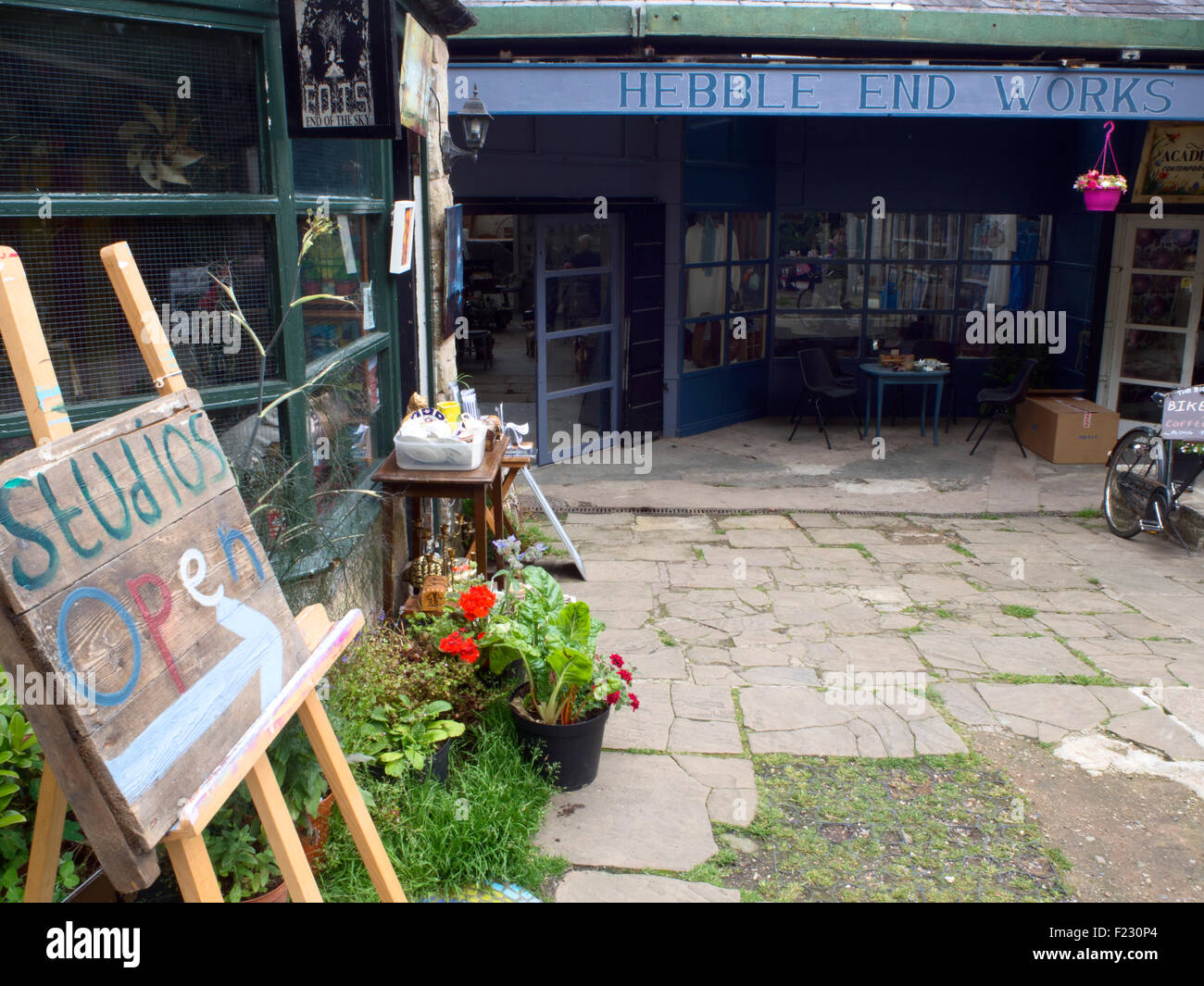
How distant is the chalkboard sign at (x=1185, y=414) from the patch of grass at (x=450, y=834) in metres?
5.51

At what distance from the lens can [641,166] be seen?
32.9 feet

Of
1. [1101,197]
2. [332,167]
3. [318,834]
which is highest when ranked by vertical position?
[1101,197]

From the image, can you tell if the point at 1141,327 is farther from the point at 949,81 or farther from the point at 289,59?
the point at 289,59

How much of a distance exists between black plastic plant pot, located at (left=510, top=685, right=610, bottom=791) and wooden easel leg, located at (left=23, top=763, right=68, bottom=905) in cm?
204

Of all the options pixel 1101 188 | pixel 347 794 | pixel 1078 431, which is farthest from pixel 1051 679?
pixel 1078 431

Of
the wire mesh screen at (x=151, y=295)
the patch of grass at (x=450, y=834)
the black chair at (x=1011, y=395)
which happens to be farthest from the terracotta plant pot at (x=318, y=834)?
the black chair at (x=1011, y=395)

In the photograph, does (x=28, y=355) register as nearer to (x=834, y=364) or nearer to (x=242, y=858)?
(x=242, y=858)

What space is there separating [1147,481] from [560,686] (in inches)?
217

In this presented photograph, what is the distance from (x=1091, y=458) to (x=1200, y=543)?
2.71m

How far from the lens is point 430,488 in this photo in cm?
497

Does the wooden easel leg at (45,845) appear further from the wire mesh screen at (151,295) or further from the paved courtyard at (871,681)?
the paved courtyard at (871,681)

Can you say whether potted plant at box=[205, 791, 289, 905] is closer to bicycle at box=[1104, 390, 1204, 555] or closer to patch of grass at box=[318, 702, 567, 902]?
patch of grass at box=[318, 702, 567, 902]

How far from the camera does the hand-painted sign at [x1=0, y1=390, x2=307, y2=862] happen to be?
1.86 meters

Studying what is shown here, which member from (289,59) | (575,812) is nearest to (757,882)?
(575,812)
